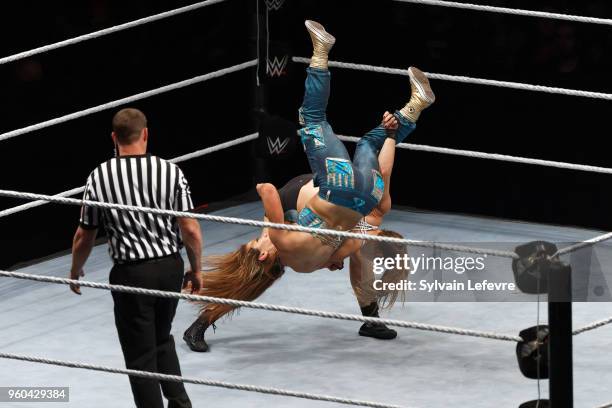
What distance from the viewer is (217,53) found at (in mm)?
6023

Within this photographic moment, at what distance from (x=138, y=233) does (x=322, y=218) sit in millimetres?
957

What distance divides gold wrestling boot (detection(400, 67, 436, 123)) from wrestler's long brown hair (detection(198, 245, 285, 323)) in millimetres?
660

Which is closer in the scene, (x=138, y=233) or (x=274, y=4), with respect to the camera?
(x=138, y=233)

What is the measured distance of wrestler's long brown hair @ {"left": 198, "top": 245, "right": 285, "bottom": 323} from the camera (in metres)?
4.63

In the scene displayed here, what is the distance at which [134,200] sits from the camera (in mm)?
3807

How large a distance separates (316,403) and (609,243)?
6.01 ft

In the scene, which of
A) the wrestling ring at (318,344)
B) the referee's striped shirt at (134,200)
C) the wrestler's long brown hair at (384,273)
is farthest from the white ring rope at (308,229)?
the wrestler's long brown hair at (384,273)

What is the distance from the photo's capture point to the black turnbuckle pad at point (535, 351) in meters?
3.02

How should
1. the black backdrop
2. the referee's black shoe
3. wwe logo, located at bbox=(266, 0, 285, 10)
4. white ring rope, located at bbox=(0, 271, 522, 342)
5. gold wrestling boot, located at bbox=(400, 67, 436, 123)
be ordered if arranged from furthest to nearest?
wwe logo, located at bbox=(266, 0, 285, 10)
the black backdrop
gold wrestling boot, located at bbox=(400, 67, 436, 123)
the referee's black shoe
white ring rope, located at bbox=(0, 271, 522, 342)

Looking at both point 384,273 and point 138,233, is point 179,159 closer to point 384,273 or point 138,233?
point 384,273

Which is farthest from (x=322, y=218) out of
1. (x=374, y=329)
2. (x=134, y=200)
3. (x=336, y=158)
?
(x=134, y=200)

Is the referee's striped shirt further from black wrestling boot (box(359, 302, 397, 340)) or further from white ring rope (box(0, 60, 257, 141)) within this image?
white ring rope (box(0, 60, 257, 141))

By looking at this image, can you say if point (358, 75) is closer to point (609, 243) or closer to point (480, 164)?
point (480, 164)

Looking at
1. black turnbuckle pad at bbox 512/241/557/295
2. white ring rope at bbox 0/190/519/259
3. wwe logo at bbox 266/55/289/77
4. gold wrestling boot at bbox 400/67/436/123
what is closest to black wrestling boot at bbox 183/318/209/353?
gold wrestling boot at bbox 400/67/436/123
